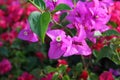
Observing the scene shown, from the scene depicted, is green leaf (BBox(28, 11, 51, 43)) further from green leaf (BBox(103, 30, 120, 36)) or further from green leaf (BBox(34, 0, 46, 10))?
green leaf (BBox(103, 30, 120, 36))

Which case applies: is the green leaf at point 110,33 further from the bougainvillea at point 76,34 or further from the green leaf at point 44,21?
the green leaf at point 44,21

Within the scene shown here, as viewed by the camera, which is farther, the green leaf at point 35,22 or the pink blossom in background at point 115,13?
the pink blossom in background at point 115,13

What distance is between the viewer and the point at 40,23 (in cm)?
135

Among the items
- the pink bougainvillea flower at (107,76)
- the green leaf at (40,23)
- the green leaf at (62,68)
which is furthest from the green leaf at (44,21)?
the pink bougainvillea flower at (107,76)

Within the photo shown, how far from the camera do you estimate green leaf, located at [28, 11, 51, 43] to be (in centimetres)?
132

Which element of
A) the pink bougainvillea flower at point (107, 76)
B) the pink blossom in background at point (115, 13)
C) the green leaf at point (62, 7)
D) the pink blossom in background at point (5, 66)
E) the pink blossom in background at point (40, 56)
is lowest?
the pink blossom in background at point (5, 66)

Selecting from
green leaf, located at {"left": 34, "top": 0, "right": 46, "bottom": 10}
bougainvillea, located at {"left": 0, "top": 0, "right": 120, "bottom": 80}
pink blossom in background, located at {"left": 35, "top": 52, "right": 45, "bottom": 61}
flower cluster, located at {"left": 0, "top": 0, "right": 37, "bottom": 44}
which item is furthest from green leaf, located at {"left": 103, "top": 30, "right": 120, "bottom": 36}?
flower cluster, located at {"left": 0, "top": 0, "right": 37, "bottom": 44}

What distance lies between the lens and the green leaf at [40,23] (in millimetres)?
1321

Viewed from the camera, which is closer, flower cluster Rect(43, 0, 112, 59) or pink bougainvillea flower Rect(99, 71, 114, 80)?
flower cluster Rect(43, 0, 112, 59)

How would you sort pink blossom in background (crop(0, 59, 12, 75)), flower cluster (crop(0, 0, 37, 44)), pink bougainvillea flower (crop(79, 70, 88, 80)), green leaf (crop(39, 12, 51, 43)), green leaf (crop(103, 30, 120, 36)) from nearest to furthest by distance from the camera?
1. green leaf (crop(39, 12, 51, 43))
2. green leaf (crop(103, 30, 120, 36))
3. pink bougainvillea flower (crop(79, 70, 88, 80))
4. pink blossom in background (crop(0, 59, 12, 75))
5. flower cluster (crop(0, 0, 37, 44))

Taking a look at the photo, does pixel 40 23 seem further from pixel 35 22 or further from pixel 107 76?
pixel 107 76

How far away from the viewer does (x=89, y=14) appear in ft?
4.81

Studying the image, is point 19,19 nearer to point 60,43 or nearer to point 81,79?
point 81,79

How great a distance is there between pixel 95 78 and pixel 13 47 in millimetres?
825
